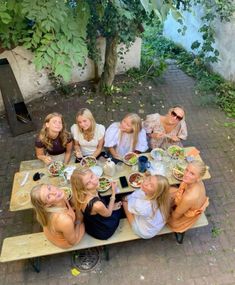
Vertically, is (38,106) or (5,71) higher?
(5,71)

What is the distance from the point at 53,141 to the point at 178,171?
1804 millimetres

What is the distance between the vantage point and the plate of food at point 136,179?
4.12 m

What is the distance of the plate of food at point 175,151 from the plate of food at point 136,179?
60 centimetres

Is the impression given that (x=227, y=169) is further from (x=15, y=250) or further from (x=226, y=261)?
(x=15, y=250)

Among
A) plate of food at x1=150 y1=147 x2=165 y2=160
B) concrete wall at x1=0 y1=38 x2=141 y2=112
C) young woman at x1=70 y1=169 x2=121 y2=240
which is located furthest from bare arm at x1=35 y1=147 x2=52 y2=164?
concrete wall at x1=0 y1=38 x2=141 y2=112

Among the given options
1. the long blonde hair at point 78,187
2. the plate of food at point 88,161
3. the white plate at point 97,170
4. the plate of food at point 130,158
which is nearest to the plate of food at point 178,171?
the plate of food at point 130,158

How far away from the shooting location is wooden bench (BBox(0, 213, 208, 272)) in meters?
3.67

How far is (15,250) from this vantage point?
12.2ft

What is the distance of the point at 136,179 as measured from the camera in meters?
4.20

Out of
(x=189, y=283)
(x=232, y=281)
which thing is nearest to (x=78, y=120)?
(x=189, y=283)

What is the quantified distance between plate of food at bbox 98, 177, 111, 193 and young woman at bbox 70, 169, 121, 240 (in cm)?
19

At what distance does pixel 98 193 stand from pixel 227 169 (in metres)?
2.48

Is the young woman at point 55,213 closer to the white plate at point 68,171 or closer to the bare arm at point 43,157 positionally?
the white plate at point 68,171

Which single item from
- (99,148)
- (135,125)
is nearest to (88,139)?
(99,148)
